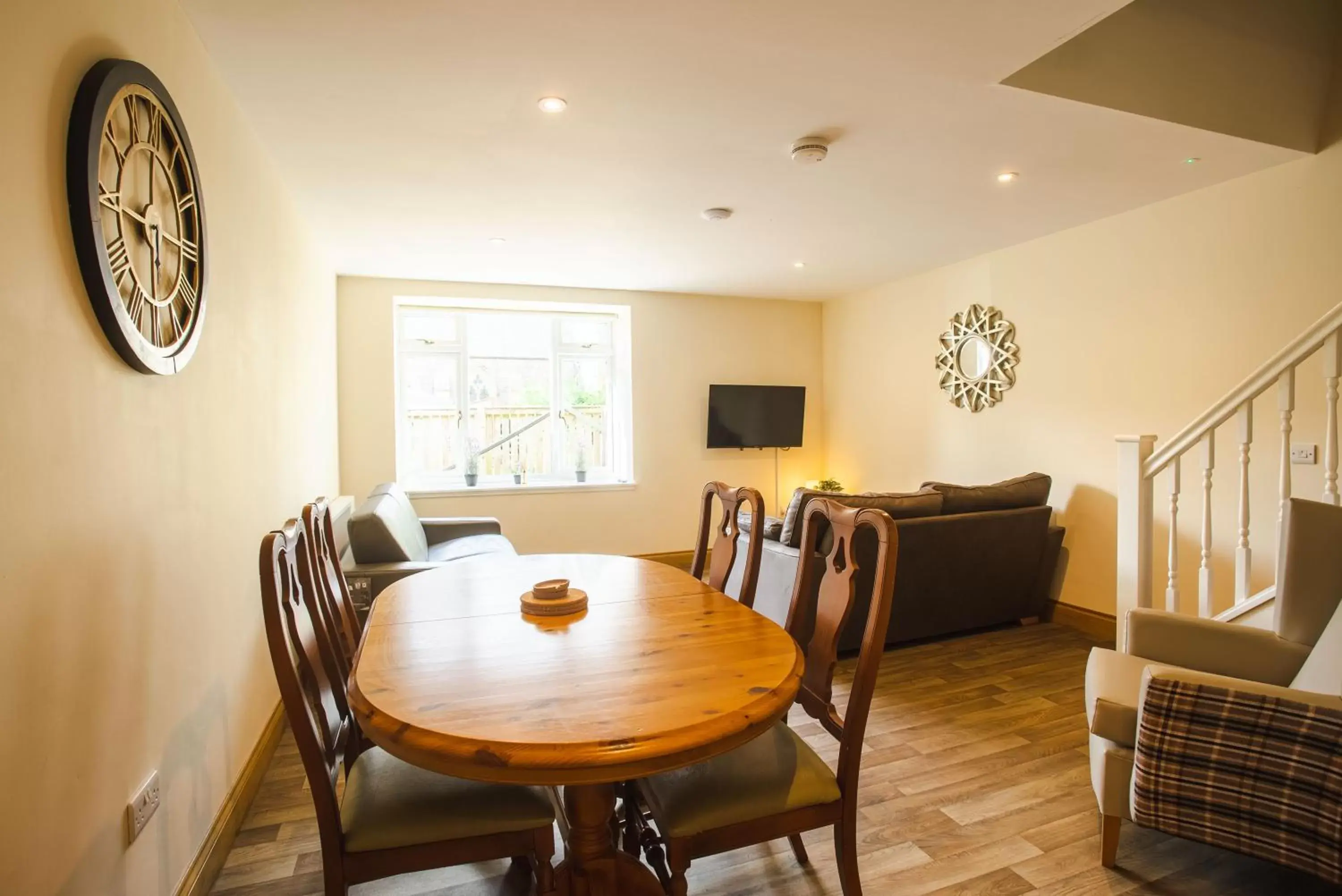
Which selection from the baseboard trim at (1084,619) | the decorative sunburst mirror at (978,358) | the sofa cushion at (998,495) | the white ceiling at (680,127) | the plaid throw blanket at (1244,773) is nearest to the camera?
the plaid throw blanket at (1244,773)

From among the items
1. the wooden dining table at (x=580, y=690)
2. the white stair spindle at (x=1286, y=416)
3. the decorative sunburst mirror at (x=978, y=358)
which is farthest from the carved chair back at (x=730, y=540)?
the decorative sunburst mirror at (x=978, y=358)

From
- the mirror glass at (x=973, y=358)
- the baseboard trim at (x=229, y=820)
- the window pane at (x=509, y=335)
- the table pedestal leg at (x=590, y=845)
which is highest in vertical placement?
the window pane at (x=509, y=335)

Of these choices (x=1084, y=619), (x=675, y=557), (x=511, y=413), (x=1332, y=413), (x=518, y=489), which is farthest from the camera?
(x=675, y=557)

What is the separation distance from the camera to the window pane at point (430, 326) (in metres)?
5.46

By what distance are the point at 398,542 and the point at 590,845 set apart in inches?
86.1

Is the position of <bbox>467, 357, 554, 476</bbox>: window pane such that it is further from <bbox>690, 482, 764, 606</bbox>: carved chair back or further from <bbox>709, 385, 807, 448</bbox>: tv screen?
<bbox>690, 482, 764, 606</bbox>: carved chair back

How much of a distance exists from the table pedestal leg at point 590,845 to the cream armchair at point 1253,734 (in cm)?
135

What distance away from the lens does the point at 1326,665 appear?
1.84m

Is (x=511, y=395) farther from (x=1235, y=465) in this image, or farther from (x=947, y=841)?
(x=1235, y=465)

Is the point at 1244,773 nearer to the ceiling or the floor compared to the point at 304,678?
nearer to the floor

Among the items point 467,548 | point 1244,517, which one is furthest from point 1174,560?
point 467,548

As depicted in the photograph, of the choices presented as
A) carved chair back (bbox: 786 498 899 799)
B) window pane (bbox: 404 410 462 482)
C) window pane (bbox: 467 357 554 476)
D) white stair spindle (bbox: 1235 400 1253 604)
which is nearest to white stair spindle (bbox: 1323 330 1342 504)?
white stair spindle (bbox: 1235 400 1253 604)

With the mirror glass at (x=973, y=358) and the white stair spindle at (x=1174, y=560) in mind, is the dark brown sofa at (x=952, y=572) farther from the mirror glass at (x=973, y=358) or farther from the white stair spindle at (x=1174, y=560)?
the mirror glass at (x=973, y=358)

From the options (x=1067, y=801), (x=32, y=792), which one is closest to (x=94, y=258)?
(x=32, y=792)
